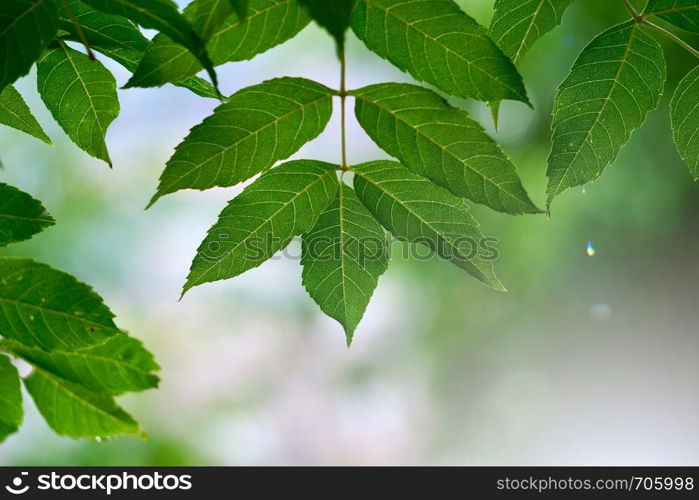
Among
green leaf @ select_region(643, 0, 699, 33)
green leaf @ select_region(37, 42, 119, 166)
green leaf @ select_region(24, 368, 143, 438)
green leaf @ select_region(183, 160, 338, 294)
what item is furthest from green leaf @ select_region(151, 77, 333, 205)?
green leaf @ select_region(643, 0, 699, 33)

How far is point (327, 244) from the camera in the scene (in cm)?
78

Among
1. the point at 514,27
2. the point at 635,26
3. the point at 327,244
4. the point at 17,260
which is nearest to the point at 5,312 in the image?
the point at 17,260

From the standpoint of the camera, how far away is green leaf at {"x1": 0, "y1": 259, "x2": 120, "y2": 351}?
2.06 ft

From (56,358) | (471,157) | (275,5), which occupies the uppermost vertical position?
(275,5)

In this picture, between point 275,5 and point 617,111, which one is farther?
point 617,111

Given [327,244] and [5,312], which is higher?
[327,244]

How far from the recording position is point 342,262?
0.78 m

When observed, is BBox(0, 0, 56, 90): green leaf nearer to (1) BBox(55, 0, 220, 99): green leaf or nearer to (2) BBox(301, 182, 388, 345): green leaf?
(1) BBox(55, 0, 220, 99): green leaf

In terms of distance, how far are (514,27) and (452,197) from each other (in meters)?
0.19

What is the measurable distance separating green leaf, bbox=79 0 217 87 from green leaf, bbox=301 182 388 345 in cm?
29

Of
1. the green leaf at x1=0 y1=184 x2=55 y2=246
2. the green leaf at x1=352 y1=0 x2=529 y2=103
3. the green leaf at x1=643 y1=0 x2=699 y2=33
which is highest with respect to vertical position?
the green leaf at x1=643 y1=0 x2=699 y2=33

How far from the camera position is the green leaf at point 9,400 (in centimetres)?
66

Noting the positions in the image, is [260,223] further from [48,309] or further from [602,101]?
[602,101]

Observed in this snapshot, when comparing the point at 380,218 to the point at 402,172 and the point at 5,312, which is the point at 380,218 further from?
the point at 5,312
